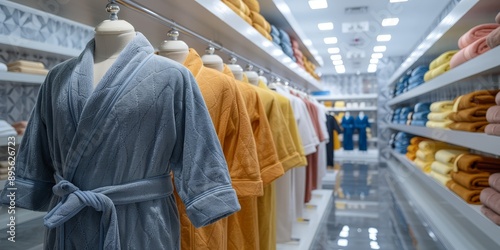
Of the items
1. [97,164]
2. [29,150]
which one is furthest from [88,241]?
[29,150]

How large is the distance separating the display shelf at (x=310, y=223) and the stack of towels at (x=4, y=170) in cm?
204

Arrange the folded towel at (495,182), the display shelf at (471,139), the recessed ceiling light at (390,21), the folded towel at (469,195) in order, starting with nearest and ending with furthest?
the display shelf at (471,139) < the folded towel at (495,182) < the folded towel at (469,195) < the recessed ceiling light at (390,21)

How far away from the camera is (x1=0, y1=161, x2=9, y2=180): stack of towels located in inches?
40.9

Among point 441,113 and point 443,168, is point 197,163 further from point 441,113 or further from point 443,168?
point 441,113

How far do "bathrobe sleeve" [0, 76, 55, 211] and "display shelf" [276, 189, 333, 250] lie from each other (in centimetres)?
199

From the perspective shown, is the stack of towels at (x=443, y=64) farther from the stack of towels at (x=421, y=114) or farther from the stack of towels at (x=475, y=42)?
the stack of towels at (x=421, y=114)

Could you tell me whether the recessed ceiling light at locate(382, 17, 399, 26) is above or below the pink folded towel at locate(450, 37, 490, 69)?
above

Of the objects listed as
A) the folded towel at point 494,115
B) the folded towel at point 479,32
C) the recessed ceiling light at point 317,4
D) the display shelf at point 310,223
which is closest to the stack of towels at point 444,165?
the folded towel at point 479,32

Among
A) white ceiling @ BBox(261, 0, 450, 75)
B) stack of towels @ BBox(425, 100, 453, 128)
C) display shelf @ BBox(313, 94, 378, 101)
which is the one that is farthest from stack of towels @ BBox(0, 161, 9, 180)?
display shelf @ BBox(313, 94, 378, 101)

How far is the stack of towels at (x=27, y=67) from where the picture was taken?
1.14 metres

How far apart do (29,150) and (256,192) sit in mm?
759

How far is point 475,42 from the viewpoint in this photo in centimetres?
228

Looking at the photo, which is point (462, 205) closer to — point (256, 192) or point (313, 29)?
point (256, 192)

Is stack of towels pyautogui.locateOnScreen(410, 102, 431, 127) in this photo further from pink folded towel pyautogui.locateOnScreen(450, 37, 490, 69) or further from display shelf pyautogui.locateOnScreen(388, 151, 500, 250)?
pink folded towel pyautogui.locateOnScreen(450, 37, 490, 69)
